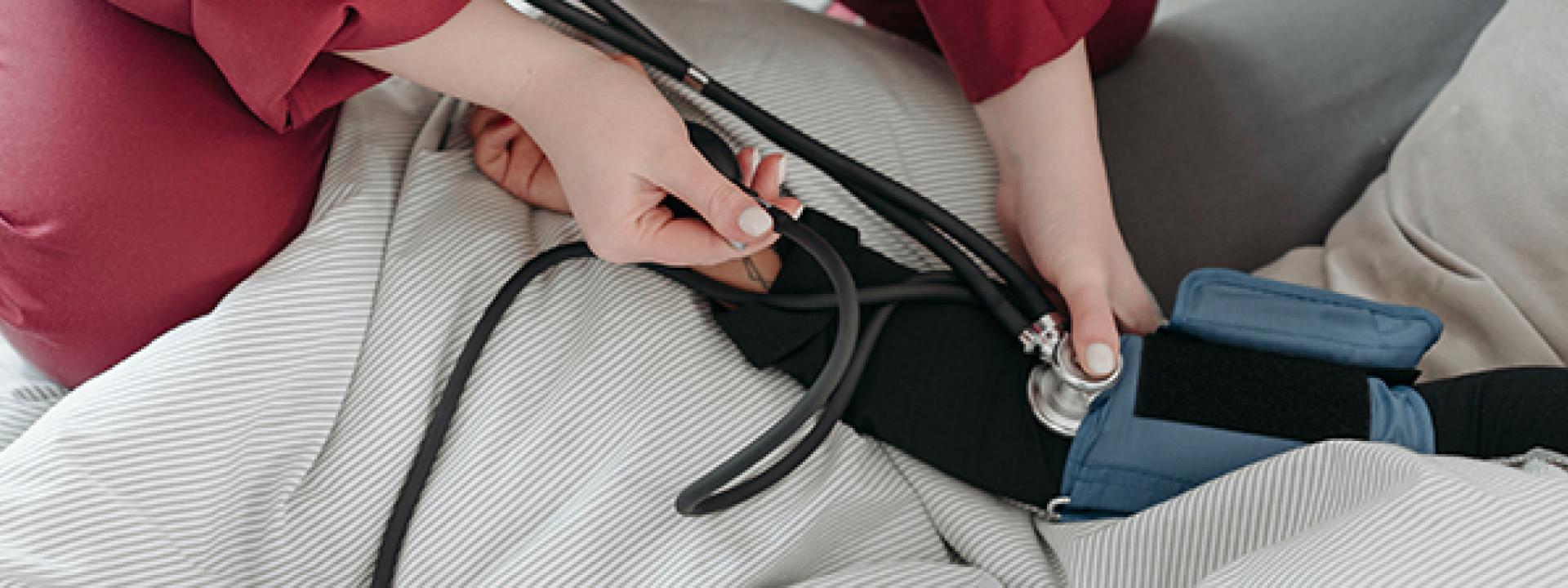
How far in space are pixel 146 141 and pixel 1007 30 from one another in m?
0.54

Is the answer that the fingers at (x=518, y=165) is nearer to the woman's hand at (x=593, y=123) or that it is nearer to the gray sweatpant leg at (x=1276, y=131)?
the woman's hand at (x=593, y=123)

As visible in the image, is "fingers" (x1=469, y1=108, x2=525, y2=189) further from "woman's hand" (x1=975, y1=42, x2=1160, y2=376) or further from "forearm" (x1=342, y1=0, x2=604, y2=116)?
"woman's hand" (x1=975, y1=42, x2=1160, y2=376)

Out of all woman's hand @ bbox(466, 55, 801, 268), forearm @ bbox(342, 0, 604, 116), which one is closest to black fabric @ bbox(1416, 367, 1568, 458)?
woman's hand @ bbox(466, 55, 801, 268)

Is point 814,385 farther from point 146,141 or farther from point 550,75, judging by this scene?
point 146,141

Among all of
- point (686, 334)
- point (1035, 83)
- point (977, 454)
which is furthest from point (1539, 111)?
point (686, 334)

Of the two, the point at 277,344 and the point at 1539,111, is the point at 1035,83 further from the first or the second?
the point at 277,344

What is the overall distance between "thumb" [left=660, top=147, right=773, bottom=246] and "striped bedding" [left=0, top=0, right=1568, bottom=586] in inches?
4.8

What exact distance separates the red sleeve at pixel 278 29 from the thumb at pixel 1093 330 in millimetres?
419

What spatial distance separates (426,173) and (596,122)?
0.55ft

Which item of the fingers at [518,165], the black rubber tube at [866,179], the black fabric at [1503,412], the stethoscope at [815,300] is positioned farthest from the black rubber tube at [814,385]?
the black fabric at [1503,412]

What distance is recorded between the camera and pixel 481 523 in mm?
596

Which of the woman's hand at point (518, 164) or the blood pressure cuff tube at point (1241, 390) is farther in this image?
the woman's hand at point (518, 164)

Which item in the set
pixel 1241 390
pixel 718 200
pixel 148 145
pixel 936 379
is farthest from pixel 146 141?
pixel 1241 390

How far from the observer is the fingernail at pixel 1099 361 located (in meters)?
0.60
